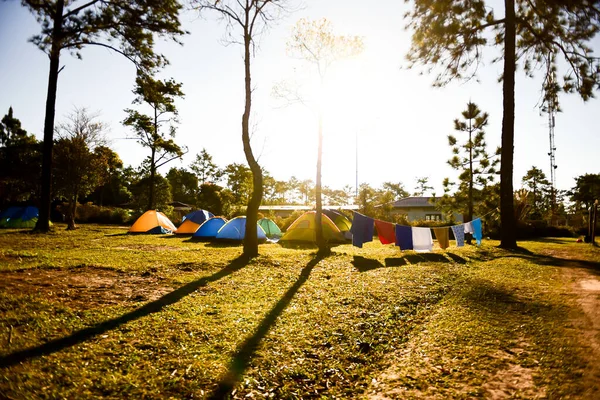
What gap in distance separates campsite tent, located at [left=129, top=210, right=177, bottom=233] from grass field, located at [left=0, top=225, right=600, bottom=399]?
14.4 meters

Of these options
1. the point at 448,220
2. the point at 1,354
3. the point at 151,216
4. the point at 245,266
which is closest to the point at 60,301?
the point at 1,354

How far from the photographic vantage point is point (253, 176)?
36.6 ft

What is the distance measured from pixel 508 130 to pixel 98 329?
588 inches

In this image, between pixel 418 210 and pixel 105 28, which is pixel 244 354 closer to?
pixel 105 28

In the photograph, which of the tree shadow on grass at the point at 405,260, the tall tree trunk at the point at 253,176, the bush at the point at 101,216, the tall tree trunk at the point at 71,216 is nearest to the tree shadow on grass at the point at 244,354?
the tree shadow on grass at the point at 405,260

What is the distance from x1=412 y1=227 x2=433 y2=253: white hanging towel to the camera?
12.3 meters

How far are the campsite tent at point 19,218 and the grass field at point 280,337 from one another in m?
18.6

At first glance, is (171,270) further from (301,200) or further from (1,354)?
(301,200)

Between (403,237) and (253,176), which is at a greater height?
(253,176)

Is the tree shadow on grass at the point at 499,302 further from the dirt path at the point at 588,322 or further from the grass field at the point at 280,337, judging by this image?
the dirt path at the point at 588,322

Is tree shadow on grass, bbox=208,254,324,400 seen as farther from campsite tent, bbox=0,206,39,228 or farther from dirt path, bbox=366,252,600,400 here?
campsite tent, bbox=0,206,39,228

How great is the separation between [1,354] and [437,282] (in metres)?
6.96

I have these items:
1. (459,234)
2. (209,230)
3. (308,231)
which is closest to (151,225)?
(209,230)

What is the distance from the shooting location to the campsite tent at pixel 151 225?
69.6 ft
